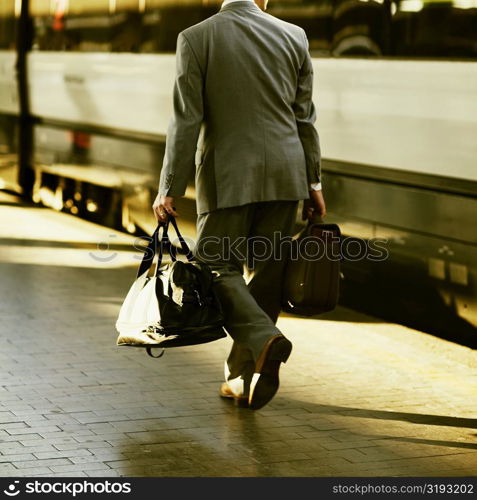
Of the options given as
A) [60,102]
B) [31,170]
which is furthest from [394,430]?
[31,170]

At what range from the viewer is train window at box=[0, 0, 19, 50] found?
1387 centimetres

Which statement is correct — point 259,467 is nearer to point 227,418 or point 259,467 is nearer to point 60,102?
point 227,418

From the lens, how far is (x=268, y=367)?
4996 mm

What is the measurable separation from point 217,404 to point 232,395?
10 cm

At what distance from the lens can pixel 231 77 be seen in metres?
5.21

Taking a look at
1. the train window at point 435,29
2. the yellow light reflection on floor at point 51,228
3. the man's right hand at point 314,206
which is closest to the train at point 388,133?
the train window at point 435,29

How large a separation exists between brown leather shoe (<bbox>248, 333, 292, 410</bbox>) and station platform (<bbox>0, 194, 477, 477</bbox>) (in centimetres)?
18

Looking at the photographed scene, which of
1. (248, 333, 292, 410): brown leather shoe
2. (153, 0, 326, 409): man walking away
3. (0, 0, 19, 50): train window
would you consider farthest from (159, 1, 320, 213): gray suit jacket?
(0, 0, 19, 50): train window

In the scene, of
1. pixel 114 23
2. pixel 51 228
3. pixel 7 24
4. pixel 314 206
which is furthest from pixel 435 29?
pixel 7 24

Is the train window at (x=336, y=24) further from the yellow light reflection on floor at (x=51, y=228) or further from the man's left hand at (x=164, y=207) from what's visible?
the man's left hand at (x=164, y=207)

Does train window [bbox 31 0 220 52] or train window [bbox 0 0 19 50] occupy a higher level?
train window [bbox 31 0 220 52]

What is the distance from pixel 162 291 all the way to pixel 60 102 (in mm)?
7789

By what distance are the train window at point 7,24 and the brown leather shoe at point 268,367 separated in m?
9.54

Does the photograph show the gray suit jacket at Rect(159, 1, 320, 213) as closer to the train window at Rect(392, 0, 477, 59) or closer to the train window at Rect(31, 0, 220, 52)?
the train window at Rect(392, 0, 477, 59)
